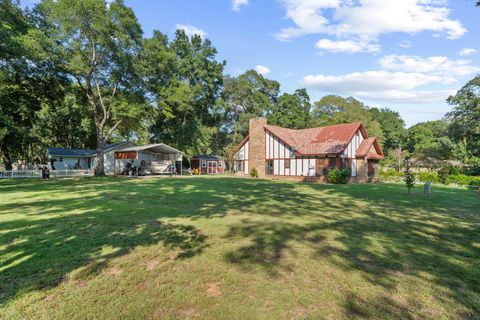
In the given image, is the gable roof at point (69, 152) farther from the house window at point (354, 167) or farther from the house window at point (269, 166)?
the house window at point (354, 167)

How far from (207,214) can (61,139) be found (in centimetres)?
4463

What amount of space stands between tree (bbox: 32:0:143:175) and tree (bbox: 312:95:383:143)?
115 ft

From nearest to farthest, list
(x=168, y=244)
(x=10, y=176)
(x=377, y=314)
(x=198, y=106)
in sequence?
(x=377, y=314) < (x=168, y=244) < (x=10, y=176) < (x=198, y=106)

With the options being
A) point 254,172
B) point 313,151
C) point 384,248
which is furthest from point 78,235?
point 254,172

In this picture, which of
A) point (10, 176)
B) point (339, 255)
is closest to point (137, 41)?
point (10, 176)

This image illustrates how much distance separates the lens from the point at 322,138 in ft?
90.2

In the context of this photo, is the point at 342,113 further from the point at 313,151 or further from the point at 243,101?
the point at 313,151

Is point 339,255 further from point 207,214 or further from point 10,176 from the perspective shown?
point 10,176

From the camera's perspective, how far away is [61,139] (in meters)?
43.2

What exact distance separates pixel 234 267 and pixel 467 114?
40.1 metres

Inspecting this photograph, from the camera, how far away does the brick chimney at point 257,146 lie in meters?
29.6

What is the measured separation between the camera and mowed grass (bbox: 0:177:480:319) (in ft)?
10.7

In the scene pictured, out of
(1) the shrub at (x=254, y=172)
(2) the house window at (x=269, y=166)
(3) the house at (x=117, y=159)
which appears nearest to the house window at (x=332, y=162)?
(2) the house window at (x=269, y=166)

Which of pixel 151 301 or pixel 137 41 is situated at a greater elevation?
pixel 137 41
